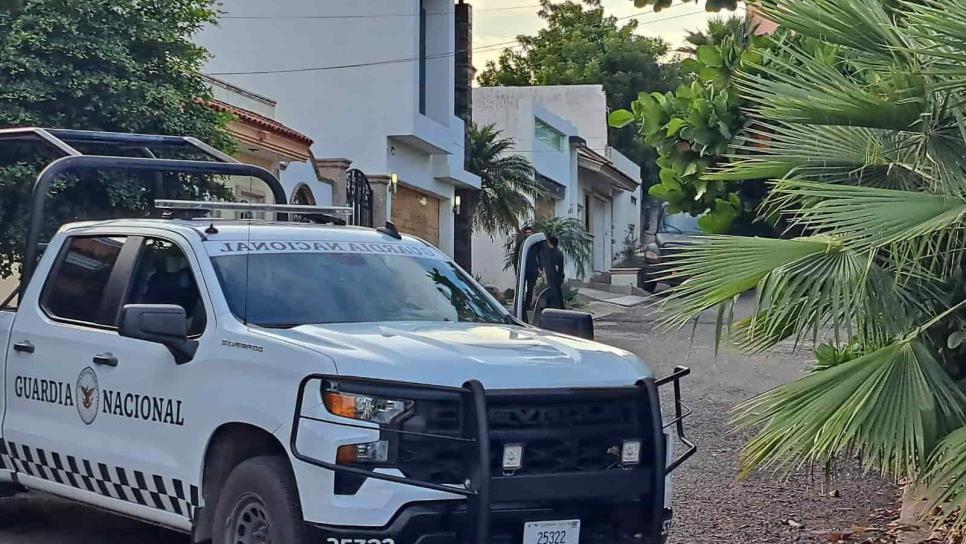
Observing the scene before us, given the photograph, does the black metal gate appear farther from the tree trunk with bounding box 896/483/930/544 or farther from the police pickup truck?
the tree trunk with bounding box 896/483/930/544

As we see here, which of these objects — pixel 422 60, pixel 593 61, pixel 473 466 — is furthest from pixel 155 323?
pixel 593 61

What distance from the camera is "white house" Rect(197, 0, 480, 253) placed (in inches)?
966

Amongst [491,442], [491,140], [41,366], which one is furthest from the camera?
[491,140]

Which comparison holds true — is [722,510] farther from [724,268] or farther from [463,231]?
[463,231]

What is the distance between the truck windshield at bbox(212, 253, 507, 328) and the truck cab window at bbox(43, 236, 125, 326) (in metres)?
0.93

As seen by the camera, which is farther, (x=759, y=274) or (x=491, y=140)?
(x=491, y=140)

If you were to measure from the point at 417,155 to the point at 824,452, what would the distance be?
850 inches

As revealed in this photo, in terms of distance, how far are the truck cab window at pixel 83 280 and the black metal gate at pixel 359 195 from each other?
15.1 metres

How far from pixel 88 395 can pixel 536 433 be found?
99.8 inches

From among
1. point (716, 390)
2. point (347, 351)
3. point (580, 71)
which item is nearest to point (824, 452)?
point (347, 351)

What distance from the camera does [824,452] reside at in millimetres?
5684

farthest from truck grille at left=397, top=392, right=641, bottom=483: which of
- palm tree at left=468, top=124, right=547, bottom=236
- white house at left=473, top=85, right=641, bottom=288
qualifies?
white house at left=473, top=85, right=641, bottom=288

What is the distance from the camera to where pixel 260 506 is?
5.21 metres

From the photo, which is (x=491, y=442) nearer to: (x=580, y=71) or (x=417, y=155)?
(x=417, y=155)
